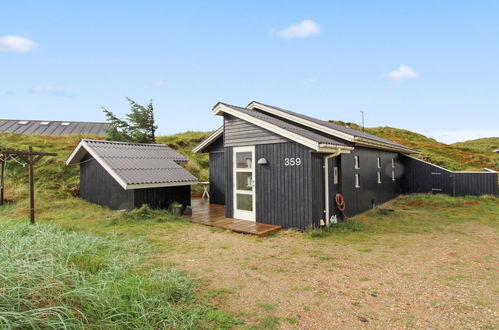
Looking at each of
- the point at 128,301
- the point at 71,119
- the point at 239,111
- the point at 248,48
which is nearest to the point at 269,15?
the point at 248,48

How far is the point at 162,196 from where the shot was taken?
886 cm

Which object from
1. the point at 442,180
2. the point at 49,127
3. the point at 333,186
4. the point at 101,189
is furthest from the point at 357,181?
the point at 49,127

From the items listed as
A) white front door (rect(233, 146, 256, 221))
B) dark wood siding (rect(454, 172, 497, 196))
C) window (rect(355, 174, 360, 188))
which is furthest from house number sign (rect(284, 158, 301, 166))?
dark wood siding (rect(454, 172, 497, 196))

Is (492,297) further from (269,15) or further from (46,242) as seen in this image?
(269,15)

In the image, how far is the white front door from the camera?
758 centimetres

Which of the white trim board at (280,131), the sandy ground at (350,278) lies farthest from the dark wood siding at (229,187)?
the sandy ground at (350,278)

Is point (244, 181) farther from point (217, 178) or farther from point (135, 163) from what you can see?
point (135, 163)

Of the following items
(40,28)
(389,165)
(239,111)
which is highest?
(40,28)

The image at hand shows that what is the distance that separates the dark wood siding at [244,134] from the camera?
23.5 feet

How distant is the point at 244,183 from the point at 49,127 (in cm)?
2729

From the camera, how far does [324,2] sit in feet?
39.2

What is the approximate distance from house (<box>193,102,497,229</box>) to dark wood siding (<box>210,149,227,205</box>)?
1398 mm

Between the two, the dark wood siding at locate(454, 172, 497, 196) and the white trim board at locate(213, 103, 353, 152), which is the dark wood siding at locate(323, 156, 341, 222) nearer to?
the white trim board at locate(213, 103, 353, 152)

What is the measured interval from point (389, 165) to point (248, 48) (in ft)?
32.4
